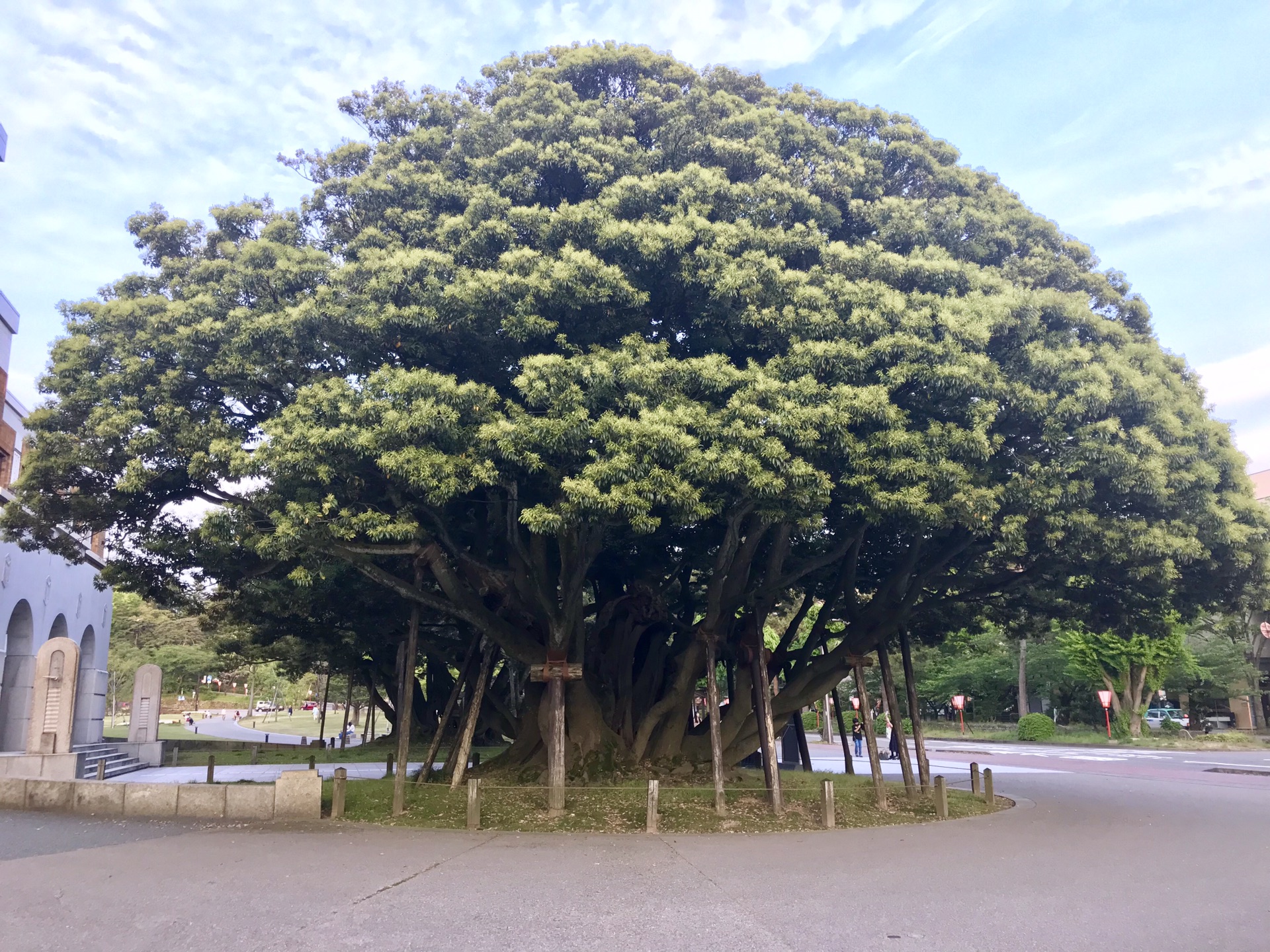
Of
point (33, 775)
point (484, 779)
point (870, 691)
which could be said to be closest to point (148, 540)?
point (33, 775)

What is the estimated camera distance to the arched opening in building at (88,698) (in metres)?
27.3

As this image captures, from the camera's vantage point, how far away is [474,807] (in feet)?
42.1

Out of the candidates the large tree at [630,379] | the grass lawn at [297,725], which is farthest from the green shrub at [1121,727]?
the grass lawn at [297,725]

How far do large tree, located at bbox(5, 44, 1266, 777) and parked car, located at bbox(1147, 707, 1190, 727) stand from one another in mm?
34943

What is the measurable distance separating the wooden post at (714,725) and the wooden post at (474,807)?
3.67m

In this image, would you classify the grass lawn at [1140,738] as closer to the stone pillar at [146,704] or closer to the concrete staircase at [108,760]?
the stone pillar at [146,704]

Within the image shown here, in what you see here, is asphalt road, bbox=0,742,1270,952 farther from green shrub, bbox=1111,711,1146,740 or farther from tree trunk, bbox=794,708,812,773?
green shrub, bbox=1111,711,1146,740

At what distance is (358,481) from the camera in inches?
495

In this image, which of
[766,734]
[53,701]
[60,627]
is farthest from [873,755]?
[60,627]

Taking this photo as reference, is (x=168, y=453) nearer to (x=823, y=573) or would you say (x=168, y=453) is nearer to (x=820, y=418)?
(x=820, y=418)

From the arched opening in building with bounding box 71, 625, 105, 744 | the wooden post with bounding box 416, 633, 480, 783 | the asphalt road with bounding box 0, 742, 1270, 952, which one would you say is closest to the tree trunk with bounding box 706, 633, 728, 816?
the asphalt road with bounding box 0, 742, 1270, 952

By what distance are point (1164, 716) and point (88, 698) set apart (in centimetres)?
5017

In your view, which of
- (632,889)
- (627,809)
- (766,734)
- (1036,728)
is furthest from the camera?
(1036,728)

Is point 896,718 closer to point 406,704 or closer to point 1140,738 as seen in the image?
point 406,704
